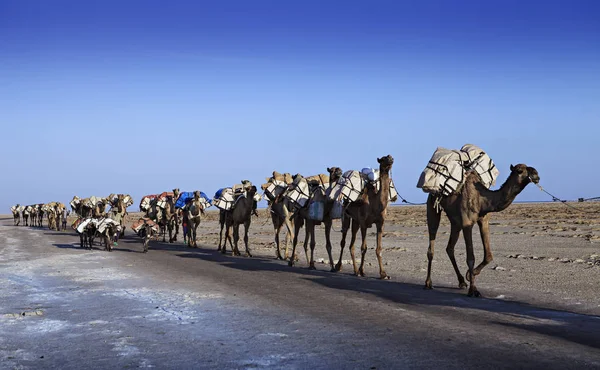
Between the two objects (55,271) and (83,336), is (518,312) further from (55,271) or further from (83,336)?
(55,271)

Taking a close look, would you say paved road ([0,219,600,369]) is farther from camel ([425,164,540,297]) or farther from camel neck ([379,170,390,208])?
camel neck ([379,170,390,208])

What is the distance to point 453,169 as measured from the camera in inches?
579

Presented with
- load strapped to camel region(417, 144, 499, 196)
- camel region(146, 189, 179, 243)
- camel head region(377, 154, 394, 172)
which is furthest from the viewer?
camel region(146, 189, 179, 243)

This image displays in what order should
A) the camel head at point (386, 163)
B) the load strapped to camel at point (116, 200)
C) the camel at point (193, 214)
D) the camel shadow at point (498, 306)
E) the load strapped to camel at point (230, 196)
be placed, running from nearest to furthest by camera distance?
1. the camel shadow at point (498, 306)
2. the camel head at point (386, 163)
3. the load strapped to camel at point (230, 196)
4. the camel at point (193, 214)
5. the load strapped to camel at point (116, 200)

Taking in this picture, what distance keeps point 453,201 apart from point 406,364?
7.53 meters

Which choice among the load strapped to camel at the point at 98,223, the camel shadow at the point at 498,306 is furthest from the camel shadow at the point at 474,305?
the load strapped to camel at the point at 98,223

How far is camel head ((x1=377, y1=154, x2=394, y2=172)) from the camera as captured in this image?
702 inches

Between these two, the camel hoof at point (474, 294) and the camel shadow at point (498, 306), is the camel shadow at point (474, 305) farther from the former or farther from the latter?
the camel hoof at point (474, 294)

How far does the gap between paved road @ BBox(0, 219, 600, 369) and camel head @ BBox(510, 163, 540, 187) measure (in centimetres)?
266

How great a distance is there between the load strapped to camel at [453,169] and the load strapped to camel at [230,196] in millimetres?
13720

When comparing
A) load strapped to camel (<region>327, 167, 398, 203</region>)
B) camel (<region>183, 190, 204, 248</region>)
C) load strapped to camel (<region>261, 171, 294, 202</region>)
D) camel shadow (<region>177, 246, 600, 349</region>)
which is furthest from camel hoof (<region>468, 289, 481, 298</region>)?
camel (<region>183, 190, 204, 248</region>)

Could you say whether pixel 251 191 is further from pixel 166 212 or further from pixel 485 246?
pixel 485 246

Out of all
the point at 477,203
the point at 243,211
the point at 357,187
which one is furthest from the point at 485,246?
the point at 243,211

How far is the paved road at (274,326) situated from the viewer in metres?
8.29
